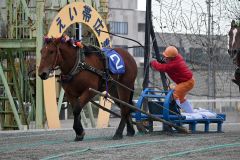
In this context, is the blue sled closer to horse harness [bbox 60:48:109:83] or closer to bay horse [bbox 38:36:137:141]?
bay horse [bbox 38:36:137:141]

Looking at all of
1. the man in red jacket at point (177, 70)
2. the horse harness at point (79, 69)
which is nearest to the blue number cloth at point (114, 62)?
the horse harness at point (79, 69)

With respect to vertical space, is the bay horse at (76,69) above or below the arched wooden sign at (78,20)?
below

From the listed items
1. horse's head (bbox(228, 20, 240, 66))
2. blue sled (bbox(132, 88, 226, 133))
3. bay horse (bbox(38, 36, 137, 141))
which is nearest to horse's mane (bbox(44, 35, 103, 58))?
bay horse (bbox(38, 36, 137, 141))

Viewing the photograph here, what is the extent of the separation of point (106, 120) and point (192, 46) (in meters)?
10.3

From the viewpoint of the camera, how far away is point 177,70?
580 inches

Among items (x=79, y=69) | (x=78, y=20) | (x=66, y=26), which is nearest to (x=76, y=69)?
(x=79, y=69)

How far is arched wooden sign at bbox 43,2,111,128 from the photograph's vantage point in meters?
18.6

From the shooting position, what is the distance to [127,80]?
14.7m

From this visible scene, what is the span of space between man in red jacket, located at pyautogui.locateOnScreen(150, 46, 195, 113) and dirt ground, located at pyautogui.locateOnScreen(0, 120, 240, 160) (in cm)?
94

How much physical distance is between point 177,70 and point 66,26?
17.8 ft

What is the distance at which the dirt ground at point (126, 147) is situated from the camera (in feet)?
33.4

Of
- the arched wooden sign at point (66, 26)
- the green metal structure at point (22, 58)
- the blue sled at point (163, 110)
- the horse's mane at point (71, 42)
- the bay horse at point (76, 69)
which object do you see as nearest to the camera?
the bay horse at point (76, 69)

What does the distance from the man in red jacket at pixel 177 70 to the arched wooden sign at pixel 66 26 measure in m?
4.69

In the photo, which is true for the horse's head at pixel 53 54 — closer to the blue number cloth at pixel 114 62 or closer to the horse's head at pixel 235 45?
the blue number cloth at pixel 114 62
